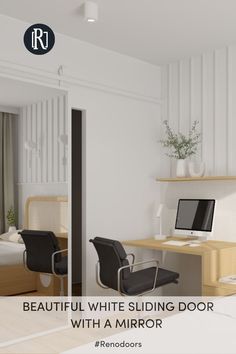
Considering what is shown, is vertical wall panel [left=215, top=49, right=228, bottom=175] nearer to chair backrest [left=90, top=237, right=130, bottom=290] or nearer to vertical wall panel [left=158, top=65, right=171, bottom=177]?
vertical wall panel [left=158, top=65, right=171, bottom=177]

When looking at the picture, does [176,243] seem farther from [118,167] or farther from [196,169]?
[118,167]

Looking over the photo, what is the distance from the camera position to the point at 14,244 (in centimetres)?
362

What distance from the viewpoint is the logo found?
3627 mm

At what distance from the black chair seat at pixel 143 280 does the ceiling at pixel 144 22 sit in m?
2.20

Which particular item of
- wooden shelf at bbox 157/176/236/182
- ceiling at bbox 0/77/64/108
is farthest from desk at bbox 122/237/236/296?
ceiling at bbox 0/77/64/108

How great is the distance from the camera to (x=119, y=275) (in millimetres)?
3377

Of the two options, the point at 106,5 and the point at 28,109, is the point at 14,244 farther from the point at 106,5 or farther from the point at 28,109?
the point at 106,5

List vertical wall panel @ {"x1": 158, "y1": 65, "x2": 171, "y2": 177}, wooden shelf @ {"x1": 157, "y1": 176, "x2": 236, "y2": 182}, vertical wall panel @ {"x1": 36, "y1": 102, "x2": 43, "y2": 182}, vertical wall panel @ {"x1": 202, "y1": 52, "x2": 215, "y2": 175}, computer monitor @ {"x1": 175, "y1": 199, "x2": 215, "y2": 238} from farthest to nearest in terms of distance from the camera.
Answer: vertical wall panel @ {"x1": 158, "y1": 65, "x2": 171, "y2": 177}, vertical wall panel @ {"x1": 202, "y1": 52, "x2": 215, "y2": 175}, computer monitor @ {"x1": 175, "y1": 199, "x2": 215, "y2": 238}, wooden shelf @ {"x1": 157, "y1": 176, "x2": 236, "y2": 182}, vertical wall panel @ {"x1": 36, "y1": 102, "x2": 43, "y2": 182}

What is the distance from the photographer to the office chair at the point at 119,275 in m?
3.39

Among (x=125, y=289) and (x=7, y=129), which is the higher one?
(x=7, y=129)

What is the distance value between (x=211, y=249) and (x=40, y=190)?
1626 millimetres

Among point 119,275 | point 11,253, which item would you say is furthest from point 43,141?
point 119,275

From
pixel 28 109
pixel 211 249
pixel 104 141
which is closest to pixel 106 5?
pixel 28 109

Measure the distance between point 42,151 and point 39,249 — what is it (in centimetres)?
88
